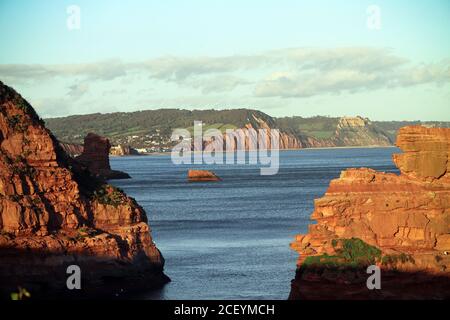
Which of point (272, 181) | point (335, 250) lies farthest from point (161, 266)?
point (272, 181)

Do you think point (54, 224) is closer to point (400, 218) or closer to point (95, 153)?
point (400, 218)

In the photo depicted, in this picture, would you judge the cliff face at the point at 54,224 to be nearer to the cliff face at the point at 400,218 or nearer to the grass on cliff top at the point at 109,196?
the grass on cliff top at the point at 109,196

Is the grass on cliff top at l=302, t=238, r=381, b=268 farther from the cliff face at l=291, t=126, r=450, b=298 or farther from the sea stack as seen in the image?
the sea stack

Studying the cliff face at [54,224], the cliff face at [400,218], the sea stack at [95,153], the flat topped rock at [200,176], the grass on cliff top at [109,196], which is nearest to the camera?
the cliff face at [400,218]

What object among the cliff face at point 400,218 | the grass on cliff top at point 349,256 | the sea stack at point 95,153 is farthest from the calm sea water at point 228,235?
the grass on cliff top at point 349,256

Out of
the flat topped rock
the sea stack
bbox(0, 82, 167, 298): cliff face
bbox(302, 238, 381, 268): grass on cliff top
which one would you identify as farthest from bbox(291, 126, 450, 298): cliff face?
the flat topped rock

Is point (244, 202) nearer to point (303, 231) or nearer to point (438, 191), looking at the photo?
point (303, 231)

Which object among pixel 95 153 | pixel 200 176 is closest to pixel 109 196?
pixel 95 153
